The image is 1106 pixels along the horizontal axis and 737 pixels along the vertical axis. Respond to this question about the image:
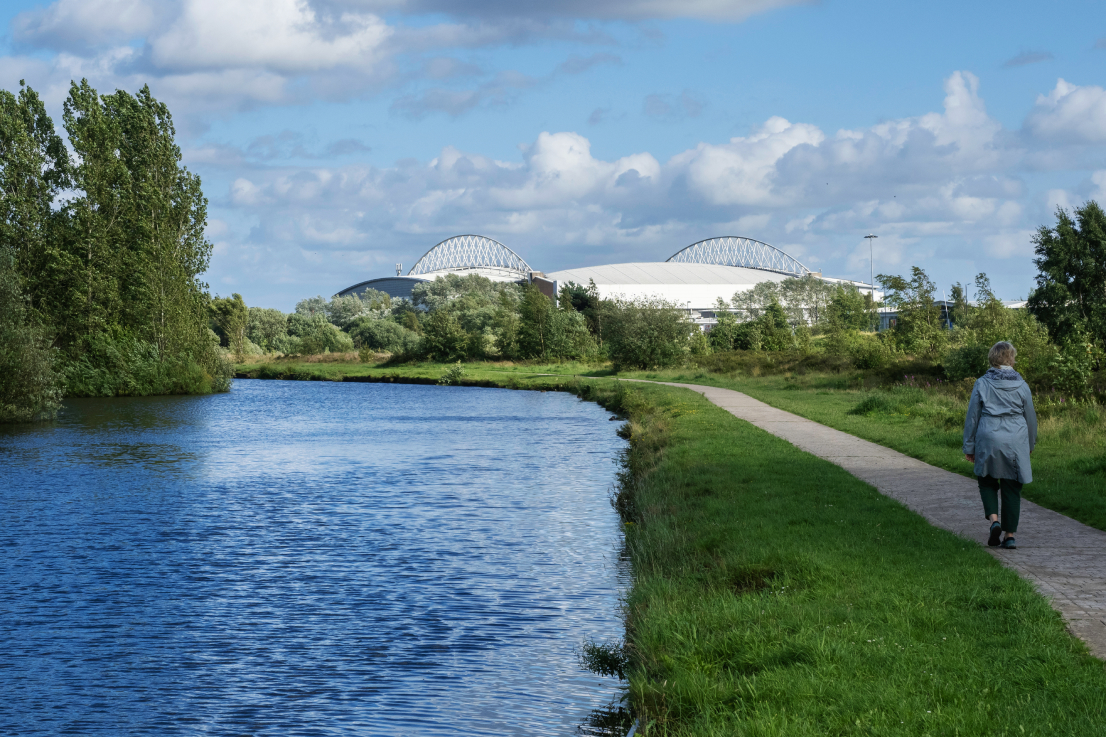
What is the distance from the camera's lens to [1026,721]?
16.2 feet

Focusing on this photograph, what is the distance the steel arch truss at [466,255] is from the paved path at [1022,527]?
163 meters

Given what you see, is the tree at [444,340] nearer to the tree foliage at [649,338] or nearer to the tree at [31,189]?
the tree foliage at [649,338]

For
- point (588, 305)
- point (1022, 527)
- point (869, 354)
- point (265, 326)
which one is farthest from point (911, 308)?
point (265, 326)

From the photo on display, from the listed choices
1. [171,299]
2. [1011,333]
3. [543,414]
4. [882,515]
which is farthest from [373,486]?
[171,299]

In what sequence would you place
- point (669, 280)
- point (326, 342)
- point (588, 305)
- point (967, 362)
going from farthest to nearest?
point (669, 280)
point (326, 342)
point (588, 305)
point (967, 362)

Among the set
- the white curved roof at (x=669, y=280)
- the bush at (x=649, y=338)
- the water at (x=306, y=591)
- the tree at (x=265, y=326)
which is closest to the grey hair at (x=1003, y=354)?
the water at (x=306, y=591)

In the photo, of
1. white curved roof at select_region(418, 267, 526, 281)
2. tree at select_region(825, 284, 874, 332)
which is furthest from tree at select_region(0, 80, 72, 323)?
white curved roof at select_region(418, 267, 526, 281)

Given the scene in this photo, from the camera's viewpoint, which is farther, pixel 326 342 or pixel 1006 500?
pixel 326 342

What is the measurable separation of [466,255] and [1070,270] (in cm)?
13680

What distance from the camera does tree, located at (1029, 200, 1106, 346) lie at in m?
49.8

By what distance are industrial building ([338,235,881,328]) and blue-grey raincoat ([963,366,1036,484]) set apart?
3159 inches

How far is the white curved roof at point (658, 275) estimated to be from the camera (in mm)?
134875

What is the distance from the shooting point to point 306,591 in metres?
11.3

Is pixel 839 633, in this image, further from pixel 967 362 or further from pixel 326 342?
pixel 326 342
